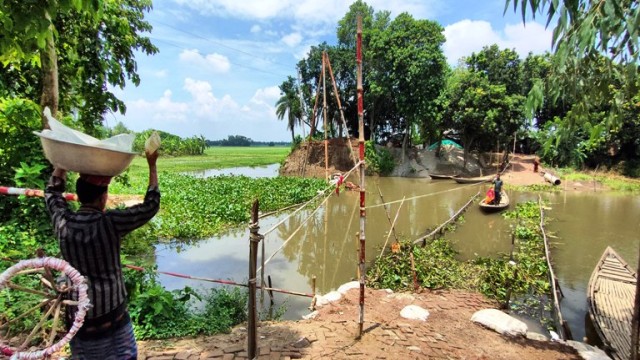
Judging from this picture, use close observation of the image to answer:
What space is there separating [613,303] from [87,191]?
736 centimetres

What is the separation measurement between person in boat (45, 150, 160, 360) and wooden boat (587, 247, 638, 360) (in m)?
5.51

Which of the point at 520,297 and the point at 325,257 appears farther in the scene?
the point at 325,257

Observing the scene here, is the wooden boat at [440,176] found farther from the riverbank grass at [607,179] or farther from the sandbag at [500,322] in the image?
the sandbag at [500,322]

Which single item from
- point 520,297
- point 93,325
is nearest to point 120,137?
point 93,325

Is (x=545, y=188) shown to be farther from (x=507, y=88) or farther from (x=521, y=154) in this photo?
(x=521, y=154)

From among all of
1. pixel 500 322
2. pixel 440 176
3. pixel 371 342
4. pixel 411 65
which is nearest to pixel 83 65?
pixel 371 342

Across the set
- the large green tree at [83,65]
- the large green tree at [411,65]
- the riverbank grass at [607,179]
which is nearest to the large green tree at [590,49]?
the large green tree at [83,65]

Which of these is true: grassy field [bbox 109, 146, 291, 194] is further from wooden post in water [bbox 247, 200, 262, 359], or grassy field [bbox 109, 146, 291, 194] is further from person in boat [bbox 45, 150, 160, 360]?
person in boat [bbox 45, 150, 160, 360]

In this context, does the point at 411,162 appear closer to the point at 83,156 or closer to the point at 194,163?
the point at 194,163

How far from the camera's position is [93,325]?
2.11m

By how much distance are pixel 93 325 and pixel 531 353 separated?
489cm

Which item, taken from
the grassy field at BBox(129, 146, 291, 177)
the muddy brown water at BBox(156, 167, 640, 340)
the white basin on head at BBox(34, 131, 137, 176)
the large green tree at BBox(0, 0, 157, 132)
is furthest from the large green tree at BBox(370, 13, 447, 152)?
the white basin on head at BBox(34, 131, 137, 176)

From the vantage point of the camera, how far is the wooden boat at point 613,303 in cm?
483

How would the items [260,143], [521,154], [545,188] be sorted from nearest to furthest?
[545,188]
[521,154]
[260,143]
